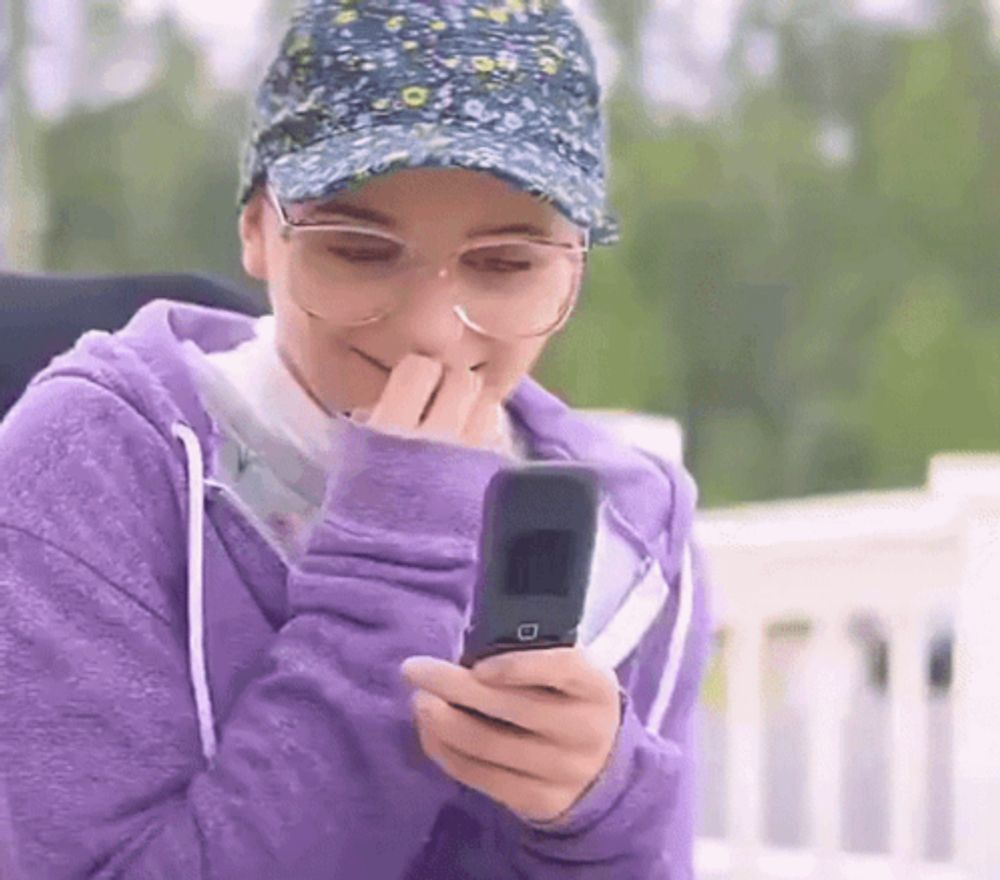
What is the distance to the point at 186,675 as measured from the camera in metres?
0.79

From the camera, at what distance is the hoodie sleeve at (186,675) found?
0.75m

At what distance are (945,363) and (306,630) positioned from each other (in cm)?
211

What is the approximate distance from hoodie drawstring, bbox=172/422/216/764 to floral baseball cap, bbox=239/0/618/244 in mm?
119

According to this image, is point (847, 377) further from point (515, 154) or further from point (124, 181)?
point (515, 154)

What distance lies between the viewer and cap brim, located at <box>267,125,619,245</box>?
30.2 inches

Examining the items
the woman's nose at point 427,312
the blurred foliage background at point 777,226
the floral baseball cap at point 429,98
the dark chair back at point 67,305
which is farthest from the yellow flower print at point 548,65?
the blurred foliage background at point 777,226

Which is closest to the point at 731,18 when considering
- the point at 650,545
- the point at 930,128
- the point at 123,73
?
the point at 930,128

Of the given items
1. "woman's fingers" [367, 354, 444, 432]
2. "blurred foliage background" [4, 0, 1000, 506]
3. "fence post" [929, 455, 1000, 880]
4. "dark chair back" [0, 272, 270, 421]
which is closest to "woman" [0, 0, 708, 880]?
"woman's fingers" [367, 354, 444, 432]

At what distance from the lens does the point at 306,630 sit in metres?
0.77

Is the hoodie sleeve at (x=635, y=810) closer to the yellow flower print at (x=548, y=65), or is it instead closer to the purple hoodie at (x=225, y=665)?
the purple hoodie at (x=225, y=665)

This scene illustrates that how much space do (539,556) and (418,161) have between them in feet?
0.58

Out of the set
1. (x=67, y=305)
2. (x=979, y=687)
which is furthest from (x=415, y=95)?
(x=979, y=687)

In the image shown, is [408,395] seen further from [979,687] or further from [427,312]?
[979,687]

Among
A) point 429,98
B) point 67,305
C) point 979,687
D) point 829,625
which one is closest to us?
point 429,98
